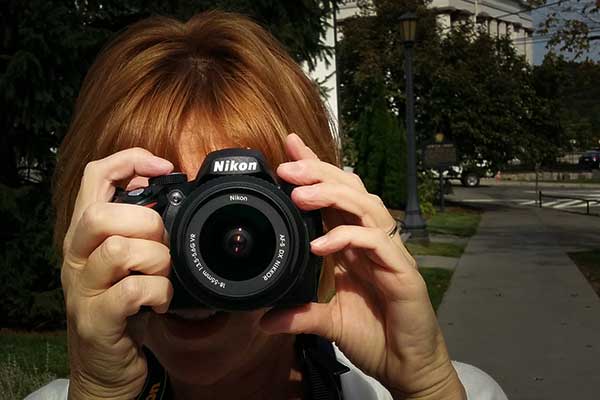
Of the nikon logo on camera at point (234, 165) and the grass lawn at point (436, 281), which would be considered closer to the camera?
the nikon logo on camera at point (234, 165)

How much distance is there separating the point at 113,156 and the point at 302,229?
346 millimetres

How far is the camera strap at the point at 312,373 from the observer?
1391 mm

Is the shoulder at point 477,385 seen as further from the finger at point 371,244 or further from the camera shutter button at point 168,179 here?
the camera shutter button at point 168,179

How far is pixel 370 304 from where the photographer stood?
4.42 feet

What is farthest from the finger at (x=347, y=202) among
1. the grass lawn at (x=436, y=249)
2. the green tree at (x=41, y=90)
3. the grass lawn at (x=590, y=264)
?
the grass lawn at (x=436, y=249)

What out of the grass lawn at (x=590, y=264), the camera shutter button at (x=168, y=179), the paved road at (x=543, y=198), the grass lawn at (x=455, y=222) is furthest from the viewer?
the paved road at (x=543, y=198)

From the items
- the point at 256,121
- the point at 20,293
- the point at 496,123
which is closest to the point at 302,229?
the point at 256,121

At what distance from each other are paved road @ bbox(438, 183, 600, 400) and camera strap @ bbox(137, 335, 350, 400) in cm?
405

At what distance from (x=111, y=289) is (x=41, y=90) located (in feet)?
14.5

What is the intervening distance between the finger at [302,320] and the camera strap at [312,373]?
0.38 feet

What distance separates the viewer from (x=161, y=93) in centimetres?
141

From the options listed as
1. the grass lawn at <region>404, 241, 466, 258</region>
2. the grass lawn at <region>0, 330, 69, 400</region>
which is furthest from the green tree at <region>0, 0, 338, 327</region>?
the grass lawn at <region>404, 241, 466, 258</region>

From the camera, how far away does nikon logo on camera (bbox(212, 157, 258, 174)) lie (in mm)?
1226

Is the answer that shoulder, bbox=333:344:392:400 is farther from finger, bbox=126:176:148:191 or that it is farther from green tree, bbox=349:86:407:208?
green tree, bbox=349:86:407:208
